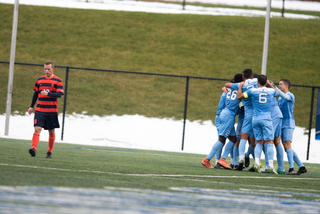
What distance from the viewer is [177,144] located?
64.1 feet

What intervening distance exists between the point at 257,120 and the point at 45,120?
12.7 ft

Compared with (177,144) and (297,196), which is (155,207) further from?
(177,144)

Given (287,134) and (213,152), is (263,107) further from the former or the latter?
(213,152)

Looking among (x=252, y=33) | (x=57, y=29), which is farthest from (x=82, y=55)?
(x=252, y=33)

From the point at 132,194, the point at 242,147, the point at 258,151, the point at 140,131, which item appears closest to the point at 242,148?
the point at 242,147

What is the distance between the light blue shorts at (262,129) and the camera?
826 cm

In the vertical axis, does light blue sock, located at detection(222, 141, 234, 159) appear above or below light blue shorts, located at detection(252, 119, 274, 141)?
below

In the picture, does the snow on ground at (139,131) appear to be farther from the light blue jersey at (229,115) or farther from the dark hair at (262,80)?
the dark hair at (262,80)

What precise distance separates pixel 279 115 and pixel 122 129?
43.5ft

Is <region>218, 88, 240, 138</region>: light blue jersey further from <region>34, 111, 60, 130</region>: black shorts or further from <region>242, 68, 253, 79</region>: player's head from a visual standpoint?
<region>34, 111, 60, 130</region>: black shorts

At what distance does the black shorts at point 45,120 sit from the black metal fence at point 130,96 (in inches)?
559

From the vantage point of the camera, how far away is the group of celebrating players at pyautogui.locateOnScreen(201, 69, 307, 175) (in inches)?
325

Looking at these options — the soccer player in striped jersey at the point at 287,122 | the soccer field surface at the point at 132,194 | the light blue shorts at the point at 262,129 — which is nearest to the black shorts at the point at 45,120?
the soccer field surface at the point at 132,194

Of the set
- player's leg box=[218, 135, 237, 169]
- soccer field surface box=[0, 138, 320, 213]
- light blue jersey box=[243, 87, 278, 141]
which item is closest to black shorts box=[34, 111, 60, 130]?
soccer field surface box=[0, 138, 320, 213]
